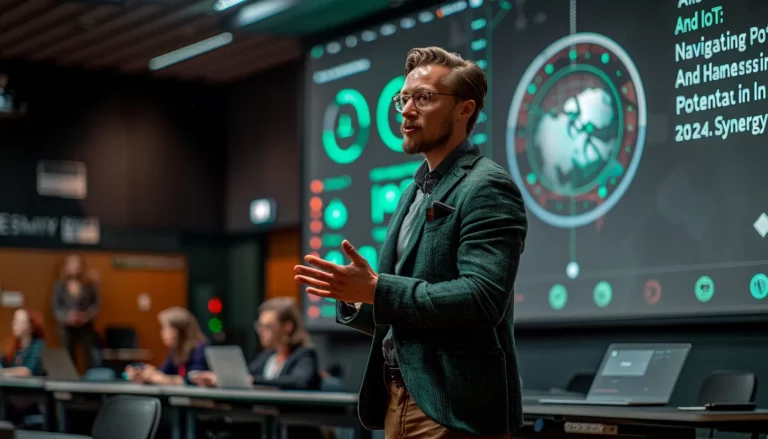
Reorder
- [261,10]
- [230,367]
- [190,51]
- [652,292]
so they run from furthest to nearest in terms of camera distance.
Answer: [190,51] → [261,10] → [230,367] → [652,292]

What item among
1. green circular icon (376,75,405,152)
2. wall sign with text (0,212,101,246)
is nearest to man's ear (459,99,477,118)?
green circular icon (376,75,405,152)

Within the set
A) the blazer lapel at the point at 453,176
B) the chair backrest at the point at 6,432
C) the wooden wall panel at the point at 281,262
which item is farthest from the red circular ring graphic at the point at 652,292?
the wooden wall panel at the point at 281,262

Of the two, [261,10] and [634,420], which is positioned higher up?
[261,10]

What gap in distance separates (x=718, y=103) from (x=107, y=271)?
8.94 meters

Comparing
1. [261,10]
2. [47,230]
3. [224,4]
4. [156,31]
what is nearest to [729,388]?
[261,10]

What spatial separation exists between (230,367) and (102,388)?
34.8 inches

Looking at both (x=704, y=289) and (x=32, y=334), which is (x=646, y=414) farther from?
(x=32, y=334)

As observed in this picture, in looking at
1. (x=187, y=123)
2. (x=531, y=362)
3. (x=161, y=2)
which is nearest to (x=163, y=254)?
(x=187, y=123)

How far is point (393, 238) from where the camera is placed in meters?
2.33

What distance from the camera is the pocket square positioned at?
2160 mm

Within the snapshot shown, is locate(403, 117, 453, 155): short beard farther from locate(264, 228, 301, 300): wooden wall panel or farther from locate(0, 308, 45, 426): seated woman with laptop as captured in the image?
locate(264, 228, 301, 300): wooden wall panel

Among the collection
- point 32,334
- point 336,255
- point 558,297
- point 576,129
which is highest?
point 576,129

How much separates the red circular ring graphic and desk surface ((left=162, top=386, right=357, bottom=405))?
178 cm

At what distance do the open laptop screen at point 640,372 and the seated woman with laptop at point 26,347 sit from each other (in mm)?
5939
